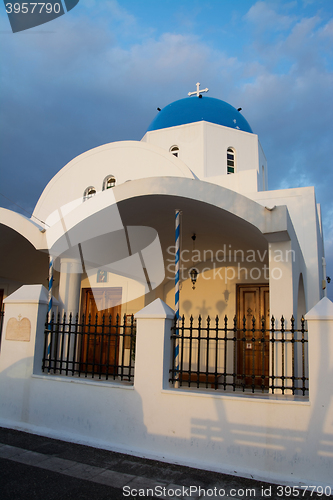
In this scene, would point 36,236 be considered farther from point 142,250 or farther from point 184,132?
point 184,132

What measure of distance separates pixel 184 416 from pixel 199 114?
43.5ft

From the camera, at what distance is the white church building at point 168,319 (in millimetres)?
4082

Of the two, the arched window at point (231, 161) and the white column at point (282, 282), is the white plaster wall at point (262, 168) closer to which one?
the arched window at point (231, 161)

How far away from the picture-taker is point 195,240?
339 inches

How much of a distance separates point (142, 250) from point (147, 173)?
3.06 meters

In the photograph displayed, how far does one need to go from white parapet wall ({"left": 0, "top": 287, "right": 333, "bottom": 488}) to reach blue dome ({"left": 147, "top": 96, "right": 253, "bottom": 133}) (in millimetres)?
Answer: 12025

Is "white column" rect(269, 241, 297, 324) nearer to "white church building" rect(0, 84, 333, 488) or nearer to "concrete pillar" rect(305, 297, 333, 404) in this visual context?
"white church building" rect(0, 84, 333, 488)

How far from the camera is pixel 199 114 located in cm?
1529

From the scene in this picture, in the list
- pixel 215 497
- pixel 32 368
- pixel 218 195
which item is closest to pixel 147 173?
pixel 218 195

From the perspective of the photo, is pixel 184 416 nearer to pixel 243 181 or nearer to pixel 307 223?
pixel 307 223

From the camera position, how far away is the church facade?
224 inches

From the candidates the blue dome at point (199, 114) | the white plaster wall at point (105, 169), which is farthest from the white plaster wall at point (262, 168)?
the white plaster wall at point (105, 169)

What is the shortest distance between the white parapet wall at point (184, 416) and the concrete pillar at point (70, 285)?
166 cm

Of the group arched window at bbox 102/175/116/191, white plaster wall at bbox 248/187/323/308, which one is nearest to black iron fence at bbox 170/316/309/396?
white plaster wall at bbox 248/187/323/308
